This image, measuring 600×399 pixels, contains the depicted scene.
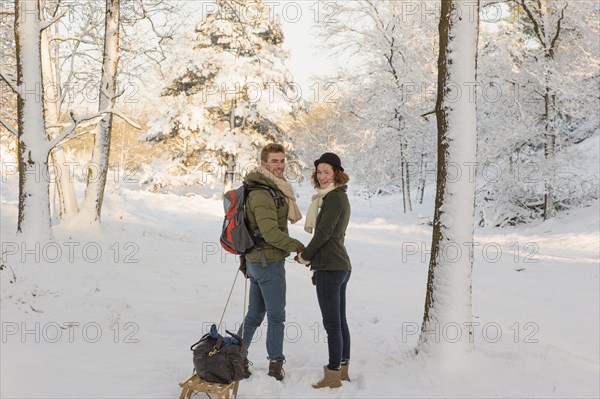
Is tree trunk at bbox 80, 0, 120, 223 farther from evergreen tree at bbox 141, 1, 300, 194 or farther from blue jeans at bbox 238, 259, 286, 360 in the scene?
evergreen tree at bbox 141, 1, 300, 194

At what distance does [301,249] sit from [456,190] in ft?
5.86

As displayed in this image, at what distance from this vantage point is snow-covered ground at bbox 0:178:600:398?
4688 millimetres

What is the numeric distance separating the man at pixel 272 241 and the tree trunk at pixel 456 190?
5.42 ft

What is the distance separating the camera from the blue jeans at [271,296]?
4637 mm

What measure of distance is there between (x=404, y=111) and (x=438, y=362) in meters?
21.7

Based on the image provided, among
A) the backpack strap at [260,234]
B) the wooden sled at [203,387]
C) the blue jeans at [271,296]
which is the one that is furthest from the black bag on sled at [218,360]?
the backpack strap at [260,234]

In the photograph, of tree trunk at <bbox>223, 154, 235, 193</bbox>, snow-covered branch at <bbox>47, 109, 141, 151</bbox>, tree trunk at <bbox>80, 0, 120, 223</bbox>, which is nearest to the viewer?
snow-covered branch at <bbox>47, 109, 141, 151</bbox>

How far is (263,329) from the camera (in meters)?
6.75

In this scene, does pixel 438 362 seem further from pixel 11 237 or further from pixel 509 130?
pixel 509 130

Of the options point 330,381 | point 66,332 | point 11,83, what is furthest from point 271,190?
point 11,83

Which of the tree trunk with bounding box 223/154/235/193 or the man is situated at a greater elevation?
the tree trunk with bounding box 223/154/235/193

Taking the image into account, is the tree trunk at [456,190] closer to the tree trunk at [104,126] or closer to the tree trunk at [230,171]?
the tree trunk at [104,126]

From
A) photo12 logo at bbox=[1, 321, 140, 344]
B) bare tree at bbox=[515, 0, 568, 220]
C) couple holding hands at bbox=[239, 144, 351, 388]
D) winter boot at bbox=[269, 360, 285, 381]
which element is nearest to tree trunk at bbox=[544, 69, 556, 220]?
bare tree at bbox=[515, 0, 568, 220]

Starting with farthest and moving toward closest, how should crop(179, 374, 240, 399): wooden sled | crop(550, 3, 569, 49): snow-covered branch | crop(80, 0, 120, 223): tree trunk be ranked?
crop(550, 3, 569, 49): snow-covered branch, crop(80, 0, 120, 223): tree trunk, crop(179, 374, 240, 399): wooden sled
